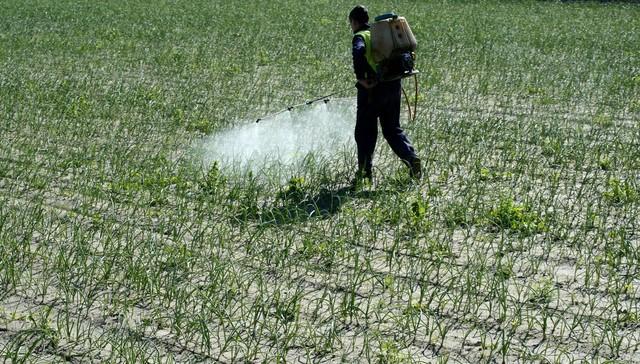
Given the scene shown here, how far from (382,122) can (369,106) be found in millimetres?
207

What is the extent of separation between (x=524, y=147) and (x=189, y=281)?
4754mm

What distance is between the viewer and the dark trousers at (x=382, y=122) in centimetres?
816

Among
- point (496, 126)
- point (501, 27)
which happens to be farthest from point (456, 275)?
point (501, 27)

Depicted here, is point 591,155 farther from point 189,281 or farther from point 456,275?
point 189,281

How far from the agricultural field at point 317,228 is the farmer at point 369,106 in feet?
0.85

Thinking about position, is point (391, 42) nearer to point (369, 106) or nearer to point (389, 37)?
point (389, 37)

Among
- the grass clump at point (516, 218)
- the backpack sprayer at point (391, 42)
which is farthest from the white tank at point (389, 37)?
the grass clump at point (516, 218)

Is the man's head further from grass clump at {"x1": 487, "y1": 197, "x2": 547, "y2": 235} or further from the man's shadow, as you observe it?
grass clump at {"x1": 487, "y1": 197, "x2": 547, "y2": 235}

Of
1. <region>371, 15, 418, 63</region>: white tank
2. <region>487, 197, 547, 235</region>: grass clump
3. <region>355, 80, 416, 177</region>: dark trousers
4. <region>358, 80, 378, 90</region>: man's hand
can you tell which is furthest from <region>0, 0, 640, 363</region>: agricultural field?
<region>371, 15, 418, 63</region>: white tank

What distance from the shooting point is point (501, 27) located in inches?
885

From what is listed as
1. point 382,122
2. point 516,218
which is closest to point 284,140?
point 382,122

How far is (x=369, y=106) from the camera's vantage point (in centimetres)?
822

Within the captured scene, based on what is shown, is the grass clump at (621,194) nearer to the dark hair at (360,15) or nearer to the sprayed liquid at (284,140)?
the dark hair at (360,15)

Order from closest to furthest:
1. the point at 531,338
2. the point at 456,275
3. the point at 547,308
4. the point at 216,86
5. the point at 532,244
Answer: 1. the point at 531,338
2. the point at 547,308
3. the point at 456,275
4. the point at 532,244
5. the point at 216,86
